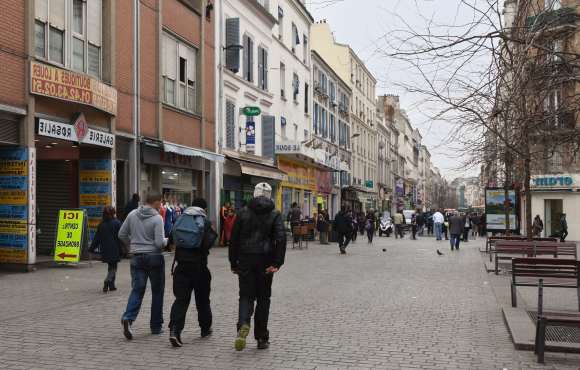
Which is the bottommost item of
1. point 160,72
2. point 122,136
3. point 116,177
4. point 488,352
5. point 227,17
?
point 488,352

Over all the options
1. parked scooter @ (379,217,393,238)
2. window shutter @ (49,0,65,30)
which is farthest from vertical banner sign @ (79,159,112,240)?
parked scooter @ (379,217,393,238)

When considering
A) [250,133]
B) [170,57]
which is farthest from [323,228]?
[170,57]

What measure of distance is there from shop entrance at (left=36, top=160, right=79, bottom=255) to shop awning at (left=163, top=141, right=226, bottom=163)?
3090 millimetres

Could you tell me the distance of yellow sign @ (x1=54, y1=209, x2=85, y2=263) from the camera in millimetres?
15016

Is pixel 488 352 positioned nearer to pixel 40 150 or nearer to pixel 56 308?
pixel 56 308

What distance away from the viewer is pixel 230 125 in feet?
89.5

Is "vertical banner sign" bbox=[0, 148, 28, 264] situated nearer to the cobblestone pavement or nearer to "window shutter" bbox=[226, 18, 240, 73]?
the cobblestone pavement

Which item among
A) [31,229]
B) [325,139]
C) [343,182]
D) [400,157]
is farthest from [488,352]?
[400,157]

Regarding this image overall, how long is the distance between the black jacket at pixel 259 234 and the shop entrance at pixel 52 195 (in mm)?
11984

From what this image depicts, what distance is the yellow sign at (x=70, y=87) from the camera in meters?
14.4

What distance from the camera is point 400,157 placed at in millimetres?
101000

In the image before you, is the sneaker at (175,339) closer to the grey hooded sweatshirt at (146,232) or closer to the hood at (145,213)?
the grey hooded sweatshirt at (146,232)

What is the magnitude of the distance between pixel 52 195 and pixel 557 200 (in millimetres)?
32869

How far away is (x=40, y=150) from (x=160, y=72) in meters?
4.81
